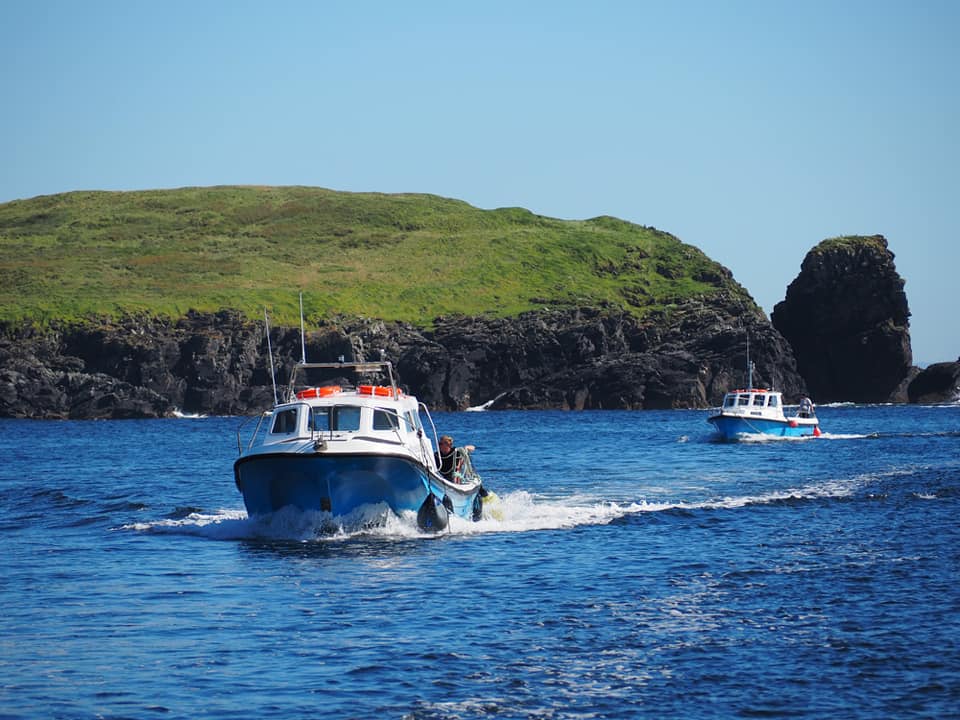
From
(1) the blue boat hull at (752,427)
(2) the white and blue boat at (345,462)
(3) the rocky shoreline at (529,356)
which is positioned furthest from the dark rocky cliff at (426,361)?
(2) the white and blue boat at (345,462)

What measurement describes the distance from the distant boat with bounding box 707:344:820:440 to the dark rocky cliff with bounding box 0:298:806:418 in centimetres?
6467

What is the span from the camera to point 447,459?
36.1 metres

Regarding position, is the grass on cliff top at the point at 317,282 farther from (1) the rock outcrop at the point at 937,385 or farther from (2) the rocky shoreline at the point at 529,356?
(1) the rock outcrop at the point at 937,385

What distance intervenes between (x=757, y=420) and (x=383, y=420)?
47929mm

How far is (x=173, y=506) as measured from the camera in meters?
42.7

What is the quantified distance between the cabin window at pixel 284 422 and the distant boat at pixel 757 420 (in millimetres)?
48236

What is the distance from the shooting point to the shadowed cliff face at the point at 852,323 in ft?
550

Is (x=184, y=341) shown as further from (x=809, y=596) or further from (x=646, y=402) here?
(x=809, y=596)

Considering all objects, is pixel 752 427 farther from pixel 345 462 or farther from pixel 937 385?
pixel 937 385

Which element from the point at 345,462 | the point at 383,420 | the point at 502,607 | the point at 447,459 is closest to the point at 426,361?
the point at 447,459

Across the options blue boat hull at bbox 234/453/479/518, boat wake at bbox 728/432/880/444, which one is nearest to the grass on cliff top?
boat wake at bbox 728/432/880/444

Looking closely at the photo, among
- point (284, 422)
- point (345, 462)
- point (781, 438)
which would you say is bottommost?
point (781, 438)

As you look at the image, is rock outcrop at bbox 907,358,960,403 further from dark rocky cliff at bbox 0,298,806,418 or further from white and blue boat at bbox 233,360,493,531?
white and blue boat at bbox 233,360,493,531

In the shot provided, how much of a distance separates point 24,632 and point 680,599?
1167cm
